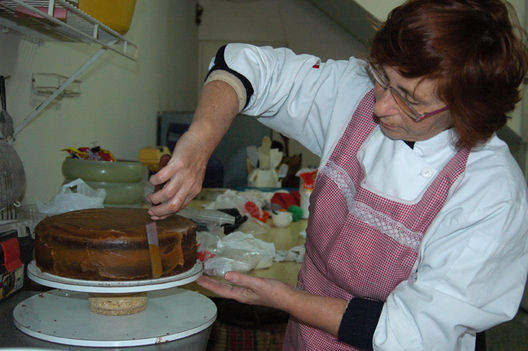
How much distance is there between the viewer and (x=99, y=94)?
2.24 metres

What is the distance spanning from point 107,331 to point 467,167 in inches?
28.9

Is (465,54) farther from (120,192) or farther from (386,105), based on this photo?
(120,192)

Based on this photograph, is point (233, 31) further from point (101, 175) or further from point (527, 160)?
point (101, 175)

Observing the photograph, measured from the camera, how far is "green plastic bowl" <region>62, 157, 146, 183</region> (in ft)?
5.21

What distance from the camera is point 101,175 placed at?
5.37 ft

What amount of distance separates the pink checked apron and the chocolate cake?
0.33m

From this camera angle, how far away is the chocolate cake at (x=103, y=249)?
86 centimetres

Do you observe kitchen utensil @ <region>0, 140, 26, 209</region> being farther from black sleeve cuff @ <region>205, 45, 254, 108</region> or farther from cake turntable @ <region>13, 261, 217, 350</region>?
black sleeve cuff @ <region>205, 45, 254, 108</region>

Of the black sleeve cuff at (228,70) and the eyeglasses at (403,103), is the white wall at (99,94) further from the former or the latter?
the eyeglasses at (403,103)

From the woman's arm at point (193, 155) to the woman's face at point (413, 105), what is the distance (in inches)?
12.3

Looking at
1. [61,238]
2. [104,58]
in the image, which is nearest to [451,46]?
[61,238]

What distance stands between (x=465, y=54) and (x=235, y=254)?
982 mm

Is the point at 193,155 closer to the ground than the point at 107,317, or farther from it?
farther from it

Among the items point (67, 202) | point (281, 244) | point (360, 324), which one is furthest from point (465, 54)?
point (281, 244)
